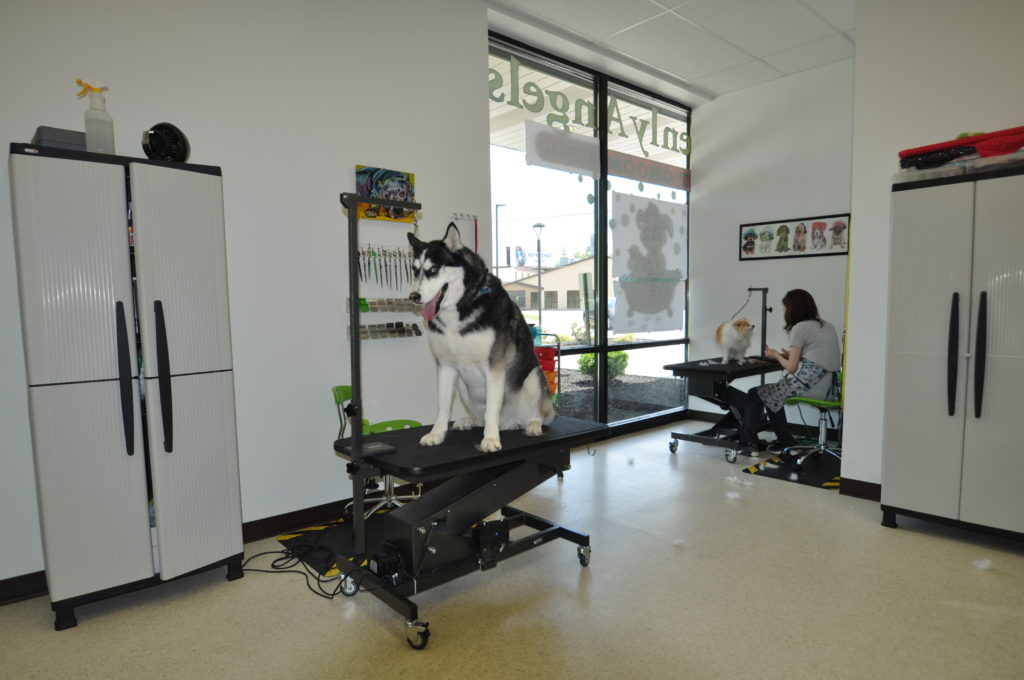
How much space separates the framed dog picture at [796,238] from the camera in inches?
210

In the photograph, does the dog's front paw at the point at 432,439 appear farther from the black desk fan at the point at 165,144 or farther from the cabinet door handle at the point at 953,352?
the cabinet door handle at the point at 953,352

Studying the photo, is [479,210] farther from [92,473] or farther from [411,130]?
[92,473]

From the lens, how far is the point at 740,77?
5641mm

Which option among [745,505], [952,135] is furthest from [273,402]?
[952,135]

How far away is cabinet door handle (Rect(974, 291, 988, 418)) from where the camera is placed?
298cm

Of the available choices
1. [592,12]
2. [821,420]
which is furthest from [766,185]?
[592,12]

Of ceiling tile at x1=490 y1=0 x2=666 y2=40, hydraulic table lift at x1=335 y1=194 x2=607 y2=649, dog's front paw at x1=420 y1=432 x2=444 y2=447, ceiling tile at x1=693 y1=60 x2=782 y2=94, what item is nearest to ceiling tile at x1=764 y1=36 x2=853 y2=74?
ceiling tile at x1=693 y1=60 x2=782 y2=94

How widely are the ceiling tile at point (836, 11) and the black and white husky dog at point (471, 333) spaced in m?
3.79

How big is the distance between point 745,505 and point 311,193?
3.57 metres

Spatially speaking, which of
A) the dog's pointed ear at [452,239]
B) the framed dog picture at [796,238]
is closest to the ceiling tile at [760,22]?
the framed dog picture at [796,238]

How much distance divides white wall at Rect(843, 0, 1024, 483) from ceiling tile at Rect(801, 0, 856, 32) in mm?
598

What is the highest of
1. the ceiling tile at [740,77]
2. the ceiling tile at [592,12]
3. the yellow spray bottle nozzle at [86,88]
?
the ceiling tile at [740,77]

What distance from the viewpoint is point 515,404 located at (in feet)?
8.87

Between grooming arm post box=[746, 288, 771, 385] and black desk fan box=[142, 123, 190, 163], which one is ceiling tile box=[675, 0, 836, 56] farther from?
black desk fan box=[142, 123, 190, 163]
